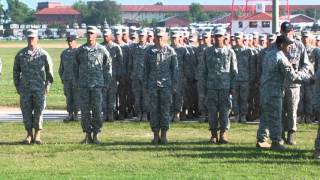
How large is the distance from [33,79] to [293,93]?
4.56 meters

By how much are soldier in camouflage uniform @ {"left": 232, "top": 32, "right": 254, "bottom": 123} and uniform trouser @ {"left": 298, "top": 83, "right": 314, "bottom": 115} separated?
1198mm

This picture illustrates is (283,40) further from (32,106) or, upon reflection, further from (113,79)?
(113,79)

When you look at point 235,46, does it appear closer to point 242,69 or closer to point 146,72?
point 242,69

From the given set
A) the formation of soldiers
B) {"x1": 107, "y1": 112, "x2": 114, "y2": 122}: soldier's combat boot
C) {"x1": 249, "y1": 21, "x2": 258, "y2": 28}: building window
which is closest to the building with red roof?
{"x1": 249, "y1": 21, "x2": 258, "y2": 28}: building window

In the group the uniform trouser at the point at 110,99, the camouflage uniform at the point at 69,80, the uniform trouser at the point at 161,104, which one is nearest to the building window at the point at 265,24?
the uniform trouser at the point at 110,99

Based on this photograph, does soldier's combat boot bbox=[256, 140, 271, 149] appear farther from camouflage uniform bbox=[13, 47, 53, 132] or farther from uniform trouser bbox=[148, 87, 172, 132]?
camouflage uniform bbox=[13, 47, 53, 132]

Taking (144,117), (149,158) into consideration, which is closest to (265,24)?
(144,117)

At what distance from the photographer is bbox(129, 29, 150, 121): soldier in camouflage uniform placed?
20953mm

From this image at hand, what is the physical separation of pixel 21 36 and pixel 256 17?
382 feet

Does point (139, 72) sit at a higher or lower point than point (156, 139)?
higher

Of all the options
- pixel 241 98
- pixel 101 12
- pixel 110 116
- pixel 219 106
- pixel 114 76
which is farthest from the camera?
pixel 101 12

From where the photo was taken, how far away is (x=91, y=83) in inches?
645

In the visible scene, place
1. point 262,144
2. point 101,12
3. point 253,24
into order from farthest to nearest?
point 101,12 → point 253,24 → point 262,144

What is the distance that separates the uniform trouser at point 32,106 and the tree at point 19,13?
535ft
